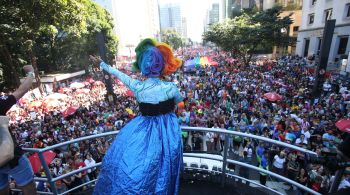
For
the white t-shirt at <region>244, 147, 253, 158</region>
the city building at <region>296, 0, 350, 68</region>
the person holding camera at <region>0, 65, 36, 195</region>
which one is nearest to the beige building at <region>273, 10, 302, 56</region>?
the city building at <region>296, 0, 350, 68</region>

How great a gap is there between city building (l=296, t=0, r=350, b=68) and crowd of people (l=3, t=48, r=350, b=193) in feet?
28.1

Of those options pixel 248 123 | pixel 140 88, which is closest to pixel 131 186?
pixel 140 88

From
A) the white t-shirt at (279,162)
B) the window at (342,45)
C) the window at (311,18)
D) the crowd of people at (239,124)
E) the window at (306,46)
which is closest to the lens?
the white t-shirt at (279,162)

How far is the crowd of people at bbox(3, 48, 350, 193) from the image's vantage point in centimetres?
660

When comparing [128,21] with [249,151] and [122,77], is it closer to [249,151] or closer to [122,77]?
[249,151]

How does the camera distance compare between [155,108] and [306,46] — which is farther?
[306,46]

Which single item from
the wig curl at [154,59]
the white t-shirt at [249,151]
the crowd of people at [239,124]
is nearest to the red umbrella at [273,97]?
the crowd of people at [239,124]

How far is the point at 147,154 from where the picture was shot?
2.19 meters

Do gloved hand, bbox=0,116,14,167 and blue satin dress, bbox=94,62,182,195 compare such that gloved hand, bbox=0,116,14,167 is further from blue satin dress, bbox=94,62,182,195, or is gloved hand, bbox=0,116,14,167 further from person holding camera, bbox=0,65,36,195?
blue satin dress, bbox=94,62,182,195

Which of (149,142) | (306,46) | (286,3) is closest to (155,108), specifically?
(149,142)

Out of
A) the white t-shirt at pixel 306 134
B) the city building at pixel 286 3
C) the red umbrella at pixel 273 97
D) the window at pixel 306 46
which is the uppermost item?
the city building at pixel 286 3

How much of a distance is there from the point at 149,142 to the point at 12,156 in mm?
1192

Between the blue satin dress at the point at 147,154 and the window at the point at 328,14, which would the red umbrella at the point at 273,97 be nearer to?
the blue satin dress at the point at 147,154

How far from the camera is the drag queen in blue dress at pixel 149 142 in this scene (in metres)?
2.12
